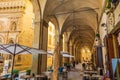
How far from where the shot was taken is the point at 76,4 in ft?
35.5

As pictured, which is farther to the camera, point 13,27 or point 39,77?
point 13,27

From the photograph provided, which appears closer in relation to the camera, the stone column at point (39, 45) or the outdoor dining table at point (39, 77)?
the outdoor dining table at point (39, 77)

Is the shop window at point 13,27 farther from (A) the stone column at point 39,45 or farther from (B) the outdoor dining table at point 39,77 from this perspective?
(B) the outdoor dining table at point 39,77

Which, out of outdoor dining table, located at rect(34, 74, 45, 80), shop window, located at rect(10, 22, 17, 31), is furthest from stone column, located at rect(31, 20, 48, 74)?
shop window, located at rect(10, 22, 17, 31)

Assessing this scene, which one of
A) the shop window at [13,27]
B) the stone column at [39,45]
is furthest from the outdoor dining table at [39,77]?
the shop window at [13,27]

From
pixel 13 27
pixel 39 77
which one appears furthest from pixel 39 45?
pixel 13 27

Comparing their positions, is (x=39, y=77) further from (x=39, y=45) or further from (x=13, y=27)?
(x=13, y=27)

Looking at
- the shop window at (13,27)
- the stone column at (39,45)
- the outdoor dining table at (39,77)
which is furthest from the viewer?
the shop window at (13,27)

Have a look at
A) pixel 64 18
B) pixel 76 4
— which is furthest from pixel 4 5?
pixel 76 4

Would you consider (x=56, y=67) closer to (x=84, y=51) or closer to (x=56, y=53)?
(x=56, y=53)

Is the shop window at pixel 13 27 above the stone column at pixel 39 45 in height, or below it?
above

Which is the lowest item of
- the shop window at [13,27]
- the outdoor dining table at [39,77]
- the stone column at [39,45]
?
the outdoor dining table at [39,77]

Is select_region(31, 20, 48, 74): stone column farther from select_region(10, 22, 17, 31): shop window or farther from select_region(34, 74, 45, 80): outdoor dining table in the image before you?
select_region(10, 22, 17, 31): shop window

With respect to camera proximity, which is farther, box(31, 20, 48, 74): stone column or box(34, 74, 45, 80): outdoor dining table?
box(31, 20, 48, 74): stone column
